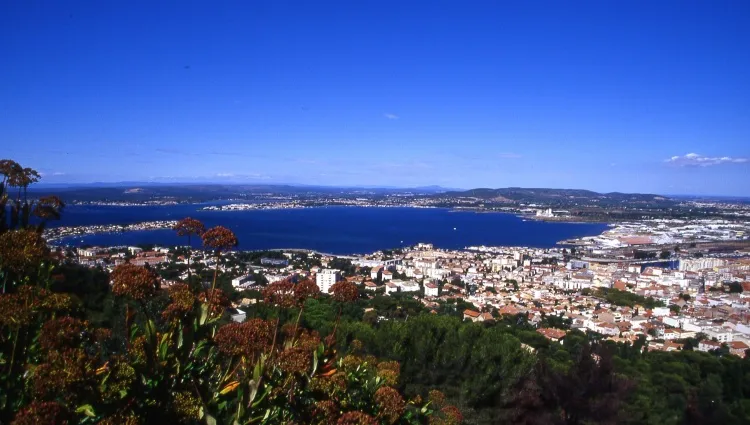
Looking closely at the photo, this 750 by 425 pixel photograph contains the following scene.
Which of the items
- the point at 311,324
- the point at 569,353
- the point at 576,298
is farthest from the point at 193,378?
the point at 576,298

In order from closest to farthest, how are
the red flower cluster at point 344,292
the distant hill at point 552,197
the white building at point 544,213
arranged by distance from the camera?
1. the red flower cluster at point 344,292
2. the white building at point 544,213
3. the distant hill at point 552,197

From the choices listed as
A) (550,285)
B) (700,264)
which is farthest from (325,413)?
(700,264)

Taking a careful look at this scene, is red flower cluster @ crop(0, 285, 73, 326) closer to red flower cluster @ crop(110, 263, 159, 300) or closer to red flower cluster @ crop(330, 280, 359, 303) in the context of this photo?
red flower cluster @ crop(110, 263, 159, 300)

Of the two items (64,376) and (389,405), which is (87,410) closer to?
(64,376)

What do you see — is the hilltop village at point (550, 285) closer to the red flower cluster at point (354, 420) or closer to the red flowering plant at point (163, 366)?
the red flowering plant at point (163, 366)

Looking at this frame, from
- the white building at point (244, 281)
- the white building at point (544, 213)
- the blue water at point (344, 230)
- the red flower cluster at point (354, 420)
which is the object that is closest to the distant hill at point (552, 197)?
the white building at point (544, 213)
